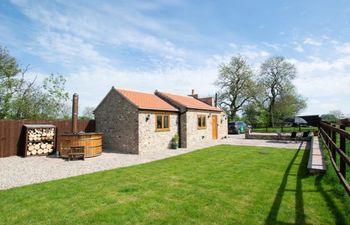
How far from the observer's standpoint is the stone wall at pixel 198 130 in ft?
50.8

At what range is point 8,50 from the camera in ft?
60.0

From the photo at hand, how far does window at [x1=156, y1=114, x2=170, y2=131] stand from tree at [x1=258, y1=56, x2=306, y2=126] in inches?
1005

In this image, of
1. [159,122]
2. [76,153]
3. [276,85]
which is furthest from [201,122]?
[276,85]

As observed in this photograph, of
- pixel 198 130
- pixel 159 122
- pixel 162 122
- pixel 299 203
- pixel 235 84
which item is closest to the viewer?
pixel 299 203

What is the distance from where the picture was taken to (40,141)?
11.8 meters

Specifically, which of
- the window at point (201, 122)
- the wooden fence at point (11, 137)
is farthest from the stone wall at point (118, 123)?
the window at point (201, 122)

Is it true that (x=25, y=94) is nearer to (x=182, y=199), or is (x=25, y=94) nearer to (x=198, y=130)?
(x=198, y=130)

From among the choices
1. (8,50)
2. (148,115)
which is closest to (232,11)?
(148,115)

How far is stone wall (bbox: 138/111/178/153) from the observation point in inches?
491

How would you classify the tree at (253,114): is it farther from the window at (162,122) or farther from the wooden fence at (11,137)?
the wooden fence at (11,137)

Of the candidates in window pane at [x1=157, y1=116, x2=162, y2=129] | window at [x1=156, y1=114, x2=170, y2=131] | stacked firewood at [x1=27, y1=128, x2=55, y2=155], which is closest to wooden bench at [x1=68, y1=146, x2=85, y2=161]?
stacked firewood at [x1=27, y1=128, x2=55, y2=155]

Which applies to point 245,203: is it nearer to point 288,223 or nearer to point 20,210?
point 288,223

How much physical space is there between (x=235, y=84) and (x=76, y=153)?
93.9 feet

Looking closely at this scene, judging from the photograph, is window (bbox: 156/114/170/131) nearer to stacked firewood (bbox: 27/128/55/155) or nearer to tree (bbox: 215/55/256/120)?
stacked firewood (bbox: 27/128/55/155)
